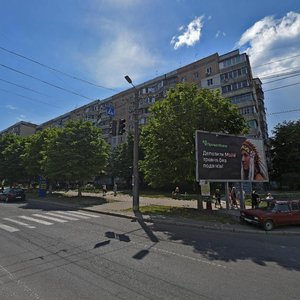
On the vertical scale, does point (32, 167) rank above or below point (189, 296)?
above

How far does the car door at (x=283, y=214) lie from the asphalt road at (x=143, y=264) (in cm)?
176

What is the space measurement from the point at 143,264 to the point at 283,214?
32.3ft

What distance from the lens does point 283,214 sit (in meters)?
14.5

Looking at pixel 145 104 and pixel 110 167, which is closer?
pixel 110 167

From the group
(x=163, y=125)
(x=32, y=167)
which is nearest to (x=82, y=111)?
(x=32, y=167)

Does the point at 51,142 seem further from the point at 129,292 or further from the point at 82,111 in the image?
the point at 82,111

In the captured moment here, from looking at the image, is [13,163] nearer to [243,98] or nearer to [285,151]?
[243,98]

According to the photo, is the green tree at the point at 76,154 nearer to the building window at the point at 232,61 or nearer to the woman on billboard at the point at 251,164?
the woman on billboard at the point at 251,164

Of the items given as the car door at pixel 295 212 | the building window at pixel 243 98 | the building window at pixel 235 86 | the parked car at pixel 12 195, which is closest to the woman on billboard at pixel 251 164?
the car door at pixel 295 212

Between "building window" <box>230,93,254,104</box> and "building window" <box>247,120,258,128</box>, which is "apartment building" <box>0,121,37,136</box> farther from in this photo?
"building window" <box>247,120,258,128</box>

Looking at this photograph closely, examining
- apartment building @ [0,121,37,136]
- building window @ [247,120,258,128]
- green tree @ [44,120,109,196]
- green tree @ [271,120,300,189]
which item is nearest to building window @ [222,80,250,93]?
building window @ [247,120,258,128]

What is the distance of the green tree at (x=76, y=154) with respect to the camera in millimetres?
27984

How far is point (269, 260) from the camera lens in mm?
8344

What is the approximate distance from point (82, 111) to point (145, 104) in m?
26.7
